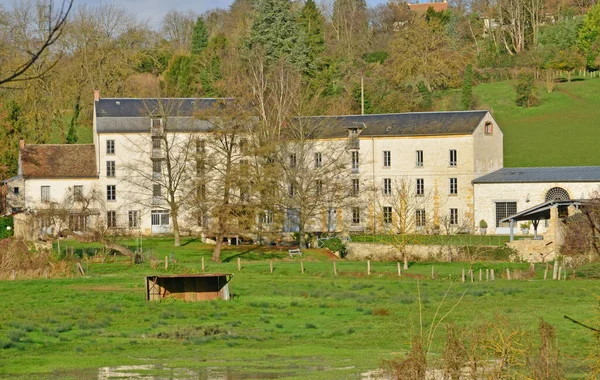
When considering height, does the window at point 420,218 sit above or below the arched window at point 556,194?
below

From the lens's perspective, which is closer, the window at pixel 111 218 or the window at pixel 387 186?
the window at pixel 387 186

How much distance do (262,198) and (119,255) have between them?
939 cm

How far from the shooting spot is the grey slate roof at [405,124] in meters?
76.2

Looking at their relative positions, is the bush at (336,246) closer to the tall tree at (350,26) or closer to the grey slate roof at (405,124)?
the grey slate roof at (405,124)

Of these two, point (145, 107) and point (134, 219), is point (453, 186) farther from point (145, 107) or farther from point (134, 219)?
point (134, 219)

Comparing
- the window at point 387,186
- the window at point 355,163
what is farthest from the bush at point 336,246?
the window at point 355,163

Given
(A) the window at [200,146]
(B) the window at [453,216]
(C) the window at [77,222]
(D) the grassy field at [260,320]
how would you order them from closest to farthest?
(D) the grassy field at [260,320] → (A) the window at [200,146] → (C) the window at [77,222] → (B) the window at [453,216]

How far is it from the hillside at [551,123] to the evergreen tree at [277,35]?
17.6m

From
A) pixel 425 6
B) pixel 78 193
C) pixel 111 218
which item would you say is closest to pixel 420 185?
pixel 111 218

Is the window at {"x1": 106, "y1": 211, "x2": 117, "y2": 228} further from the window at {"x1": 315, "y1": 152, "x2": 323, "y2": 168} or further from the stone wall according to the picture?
the stone wall

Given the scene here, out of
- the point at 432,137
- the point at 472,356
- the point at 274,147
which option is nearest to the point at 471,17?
the point at 432,137

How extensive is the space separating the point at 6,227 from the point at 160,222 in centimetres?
1181

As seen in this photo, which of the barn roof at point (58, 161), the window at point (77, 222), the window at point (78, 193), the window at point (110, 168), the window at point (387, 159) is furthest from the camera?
the window at point (110, 168)

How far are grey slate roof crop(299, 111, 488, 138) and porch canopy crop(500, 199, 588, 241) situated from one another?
35.8ft
